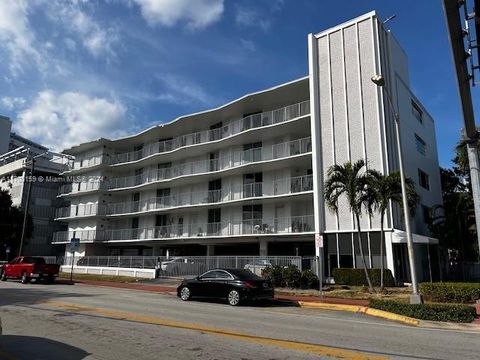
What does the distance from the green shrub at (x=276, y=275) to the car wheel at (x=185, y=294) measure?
6.05 meters

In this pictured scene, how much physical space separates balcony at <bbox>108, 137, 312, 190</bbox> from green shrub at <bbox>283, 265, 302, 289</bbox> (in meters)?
11.0

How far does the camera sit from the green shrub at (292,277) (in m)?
23.9

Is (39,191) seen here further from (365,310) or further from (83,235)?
(365,310)

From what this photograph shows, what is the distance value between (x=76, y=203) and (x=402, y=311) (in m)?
44.2

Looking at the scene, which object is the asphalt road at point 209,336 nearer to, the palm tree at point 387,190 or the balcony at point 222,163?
the palm tree at point 387,190

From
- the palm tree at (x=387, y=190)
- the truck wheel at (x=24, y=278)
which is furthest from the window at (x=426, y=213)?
the truck wheel at (x=24, y=278)

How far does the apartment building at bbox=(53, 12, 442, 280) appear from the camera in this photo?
28.6 metres

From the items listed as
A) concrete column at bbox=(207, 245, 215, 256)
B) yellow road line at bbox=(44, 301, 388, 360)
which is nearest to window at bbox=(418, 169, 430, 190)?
concrete column at bbox=(207, 245, 215, 256)

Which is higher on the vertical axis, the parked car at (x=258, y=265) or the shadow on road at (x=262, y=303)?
the parked car at (x=258, y=265)

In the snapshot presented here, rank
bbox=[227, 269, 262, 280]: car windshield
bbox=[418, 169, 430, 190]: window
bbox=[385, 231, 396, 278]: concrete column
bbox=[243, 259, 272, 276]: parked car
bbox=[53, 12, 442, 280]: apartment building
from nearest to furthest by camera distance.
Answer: bbox=[227, 269, 262, 280]: car windshield
bbox=[385, 231, 396, 278]: concrete column
bbox=[243, 259, 272, 276]: parked car
bbox=[53, 12, 442, 280]: apartment building
bbox=[418, 169, 430, 190]: window

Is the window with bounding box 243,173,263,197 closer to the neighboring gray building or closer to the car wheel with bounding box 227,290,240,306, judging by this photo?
the car wheel with bounding box 227,290,240,306

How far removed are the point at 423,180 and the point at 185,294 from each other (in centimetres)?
2342

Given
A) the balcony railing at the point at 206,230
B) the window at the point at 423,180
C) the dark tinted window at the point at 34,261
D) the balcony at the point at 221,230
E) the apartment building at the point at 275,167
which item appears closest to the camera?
the apartment building at the point at 275,167

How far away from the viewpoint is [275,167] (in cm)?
3478
